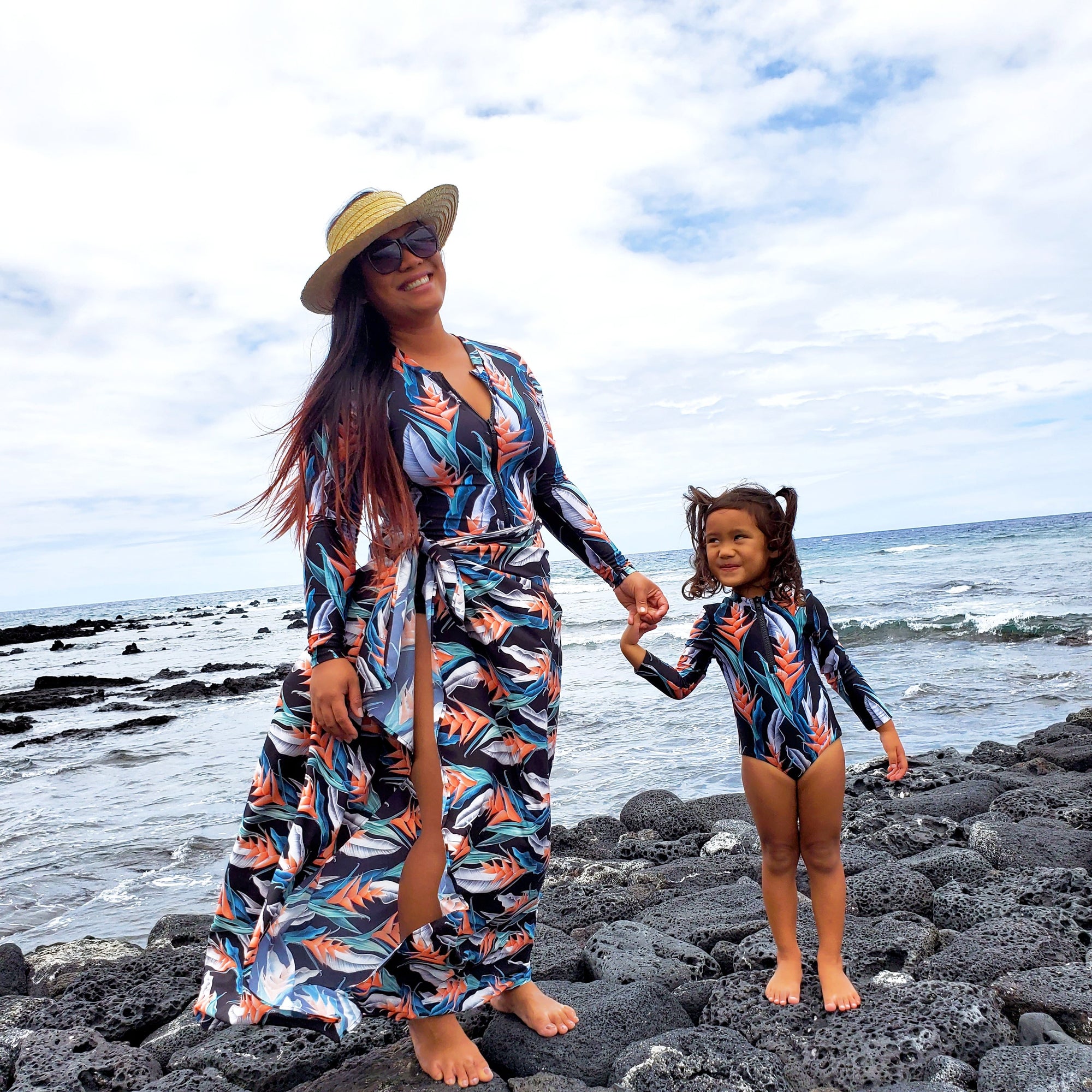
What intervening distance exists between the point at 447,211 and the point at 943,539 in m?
49.5

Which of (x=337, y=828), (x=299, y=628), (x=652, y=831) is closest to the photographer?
(x=337, y=828)

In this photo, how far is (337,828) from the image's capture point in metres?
2.41

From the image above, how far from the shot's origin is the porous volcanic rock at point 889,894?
3756mm

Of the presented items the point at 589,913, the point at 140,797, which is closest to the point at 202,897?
the point at 589,913

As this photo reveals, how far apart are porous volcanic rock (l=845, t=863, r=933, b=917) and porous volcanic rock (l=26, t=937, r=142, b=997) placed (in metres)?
3.02

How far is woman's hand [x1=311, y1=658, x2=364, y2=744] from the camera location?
2.33 metres

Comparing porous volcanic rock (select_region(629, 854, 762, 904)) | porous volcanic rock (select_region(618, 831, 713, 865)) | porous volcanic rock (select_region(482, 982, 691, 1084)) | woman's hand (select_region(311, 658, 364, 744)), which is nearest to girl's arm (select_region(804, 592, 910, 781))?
porous volcanic rock (select_region(482, 982, 691, 1084))

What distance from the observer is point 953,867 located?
169 inches

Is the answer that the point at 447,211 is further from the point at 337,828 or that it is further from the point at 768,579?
the point at 337,828

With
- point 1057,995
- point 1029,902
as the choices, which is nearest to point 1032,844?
point 1029,902

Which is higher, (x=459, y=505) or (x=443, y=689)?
(x=459, y=505)

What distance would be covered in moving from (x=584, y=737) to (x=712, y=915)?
19.0 feet

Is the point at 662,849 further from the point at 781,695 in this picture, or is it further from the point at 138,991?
the point at 781,695

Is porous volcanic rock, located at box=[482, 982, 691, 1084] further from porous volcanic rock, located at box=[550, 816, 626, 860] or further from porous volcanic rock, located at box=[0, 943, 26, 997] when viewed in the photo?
porous volcanic rock, located at box=[550, 816, 626, 860]
